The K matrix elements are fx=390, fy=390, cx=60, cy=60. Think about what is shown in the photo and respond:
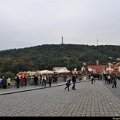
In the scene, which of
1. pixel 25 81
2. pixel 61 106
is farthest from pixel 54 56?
pixel 61 106

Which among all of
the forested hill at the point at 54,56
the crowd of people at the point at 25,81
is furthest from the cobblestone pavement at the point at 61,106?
the forested hill at the point at 54,56

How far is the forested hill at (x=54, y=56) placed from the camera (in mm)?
118363

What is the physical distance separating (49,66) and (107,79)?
68.4 m

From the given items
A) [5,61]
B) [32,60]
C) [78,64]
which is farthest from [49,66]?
[5,61]

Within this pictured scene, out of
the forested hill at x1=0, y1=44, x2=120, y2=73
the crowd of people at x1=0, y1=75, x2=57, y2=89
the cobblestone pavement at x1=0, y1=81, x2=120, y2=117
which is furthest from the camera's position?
the forested hill at x1=0, y1=44, x2=120, y2=73

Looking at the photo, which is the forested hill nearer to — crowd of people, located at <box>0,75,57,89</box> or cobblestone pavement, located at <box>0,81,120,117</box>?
crowd of people, located at <box>0,75,57,89</box>

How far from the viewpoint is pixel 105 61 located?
176 meters

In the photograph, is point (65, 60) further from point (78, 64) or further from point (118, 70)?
point (118, 70)

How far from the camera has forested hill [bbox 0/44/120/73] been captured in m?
118

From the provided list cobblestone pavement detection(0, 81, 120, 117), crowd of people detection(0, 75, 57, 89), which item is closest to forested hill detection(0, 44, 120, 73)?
crowd of people detection(0, 75, 57, 89)

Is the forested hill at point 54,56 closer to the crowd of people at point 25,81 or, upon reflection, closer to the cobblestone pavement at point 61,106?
the crowd of people at point 25,81

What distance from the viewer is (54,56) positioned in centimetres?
15712

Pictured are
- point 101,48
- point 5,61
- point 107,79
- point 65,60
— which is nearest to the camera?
point 107,79

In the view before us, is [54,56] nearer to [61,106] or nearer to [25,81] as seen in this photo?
[25,81]
